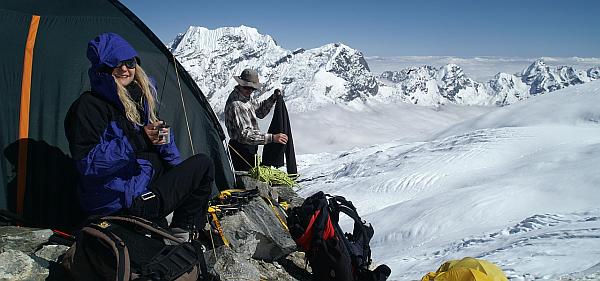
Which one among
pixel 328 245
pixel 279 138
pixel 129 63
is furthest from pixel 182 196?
pixel 279 138

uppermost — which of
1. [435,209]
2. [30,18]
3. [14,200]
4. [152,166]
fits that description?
[30,18]

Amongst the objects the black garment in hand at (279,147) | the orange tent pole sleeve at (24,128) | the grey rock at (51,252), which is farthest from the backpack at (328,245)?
the black garment in hand at (279,147)

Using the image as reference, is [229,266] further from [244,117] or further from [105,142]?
[244,117]

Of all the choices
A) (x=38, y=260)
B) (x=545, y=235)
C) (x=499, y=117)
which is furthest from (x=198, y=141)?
(x=499, y=117)

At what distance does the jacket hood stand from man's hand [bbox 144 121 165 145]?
0.28 meters

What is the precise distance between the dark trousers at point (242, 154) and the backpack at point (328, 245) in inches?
98.5

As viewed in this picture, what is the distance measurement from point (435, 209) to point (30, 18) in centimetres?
1019

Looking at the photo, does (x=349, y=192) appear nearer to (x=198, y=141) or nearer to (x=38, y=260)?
(x=198, y=141)

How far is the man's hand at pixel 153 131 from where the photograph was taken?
150 inches

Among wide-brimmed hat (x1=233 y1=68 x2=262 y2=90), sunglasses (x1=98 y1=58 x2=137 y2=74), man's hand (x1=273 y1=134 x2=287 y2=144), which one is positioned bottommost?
man's hand (x1=273 y1=134 x2=287 y2=144)

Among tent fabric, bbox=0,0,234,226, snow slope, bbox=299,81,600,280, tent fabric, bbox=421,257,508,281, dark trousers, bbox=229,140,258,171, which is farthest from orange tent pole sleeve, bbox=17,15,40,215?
snow slope, bbox=299,81,600,280

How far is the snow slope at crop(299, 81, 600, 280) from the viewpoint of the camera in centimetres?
662

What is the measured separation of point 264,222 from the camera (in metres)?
5.40

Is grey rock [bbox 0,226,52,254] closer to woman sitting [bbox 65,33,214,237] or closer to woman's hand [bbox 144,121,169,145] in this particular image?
woman sitting [bbox 65,33,214,237]
